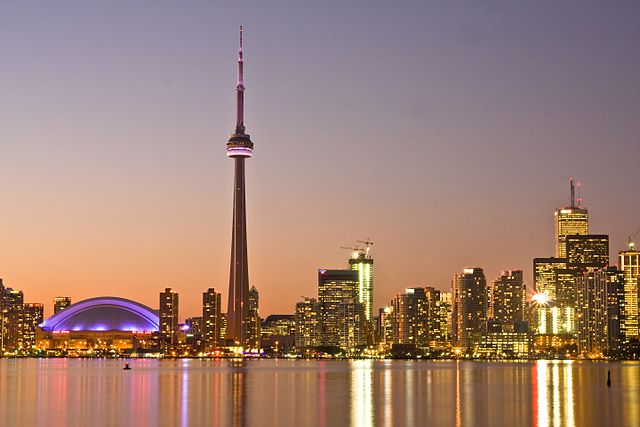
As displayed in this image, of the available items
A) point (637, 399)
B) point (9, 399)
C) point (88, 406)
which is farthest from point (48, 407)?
point (637, 399)

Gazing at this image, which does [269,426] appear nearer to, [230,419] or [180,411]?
[230,419]

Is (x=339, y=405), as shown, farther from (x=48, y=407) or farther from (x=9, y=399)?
(x=9, y=399)

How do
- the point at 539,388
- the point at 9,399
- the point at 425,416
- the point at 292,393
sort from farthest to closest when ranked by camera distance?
the point at 539,388 → the point at 292,393 → the point at 9,399 → the point at 425,416

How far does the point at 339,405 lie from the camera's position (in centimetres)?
9462

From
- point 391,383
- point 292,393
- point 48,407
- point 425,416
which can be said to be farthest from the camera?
point 391,383

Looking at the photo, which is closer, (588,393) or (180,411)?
(180,411)

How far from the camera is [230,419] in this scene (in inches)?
3118

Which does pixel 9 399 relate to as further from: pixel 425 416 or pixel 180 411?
pixel 425 416

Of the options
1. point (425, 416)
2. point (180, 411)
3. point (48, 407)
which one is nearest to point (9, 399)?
point (48, 407)

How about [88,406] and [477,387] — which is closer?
[88,406]

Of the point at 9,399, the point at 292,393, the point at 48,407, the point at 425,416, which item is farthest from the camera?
the point at 292,393

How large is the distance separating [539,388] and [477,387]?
7.44 meters

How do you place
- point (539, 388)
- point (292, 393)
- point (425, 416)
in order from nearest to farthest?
1. point (425, 416)
2. point (292, 393)
3. point (539, 388)

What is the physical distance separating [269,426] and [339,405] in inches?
819
